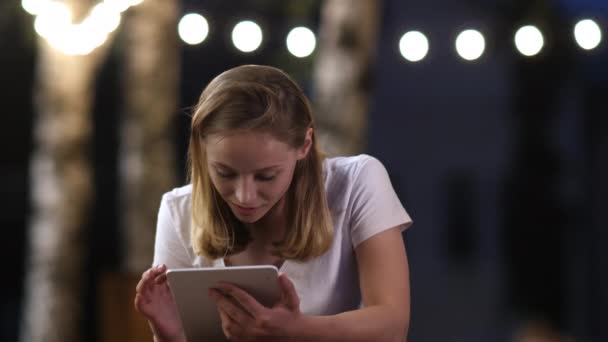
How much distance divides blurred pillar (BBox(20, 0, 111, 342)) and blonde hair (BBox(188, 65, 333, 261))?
11.6 feet

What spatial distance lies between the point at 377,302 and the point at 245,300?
0.99 feet

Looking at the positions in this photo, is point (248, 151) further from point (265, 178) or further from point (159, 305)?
point (159, 305)

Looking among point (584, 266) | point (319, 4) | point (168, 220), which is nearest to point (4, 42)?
point (319, 4)

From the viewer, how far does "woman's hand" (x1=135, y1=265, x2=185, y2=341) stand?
83.2 inches

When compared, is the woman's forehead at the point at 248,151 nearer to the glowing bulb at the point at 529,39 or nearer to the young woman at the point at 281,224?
the young woman at the point at 281,224

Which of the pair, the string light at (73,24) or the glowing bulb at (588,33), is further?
the glowing bulb at (588,33)

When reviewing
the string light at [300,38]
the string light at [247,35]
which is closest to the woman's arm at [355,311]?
the string light at [300,38]

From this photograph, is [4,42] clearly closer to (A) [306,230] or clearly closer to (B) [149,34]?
(B) [149,34]

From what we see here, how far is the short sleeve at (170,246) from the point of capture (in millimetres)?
2344

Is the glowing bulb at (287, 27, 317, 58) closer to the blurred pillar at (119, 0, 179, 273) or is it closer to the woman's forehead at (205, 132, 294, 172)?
the blurred pillar at (119, 0, 179, 273)

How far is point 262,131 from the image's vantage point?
208 centimetres

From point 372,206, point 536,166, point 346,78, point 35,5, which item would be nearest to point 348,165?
point 372,206

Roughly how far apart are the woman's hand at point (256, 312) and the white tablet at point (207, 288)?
2 centimetres

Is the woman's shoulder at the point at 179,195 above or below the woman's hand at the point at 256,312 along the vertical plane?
above
